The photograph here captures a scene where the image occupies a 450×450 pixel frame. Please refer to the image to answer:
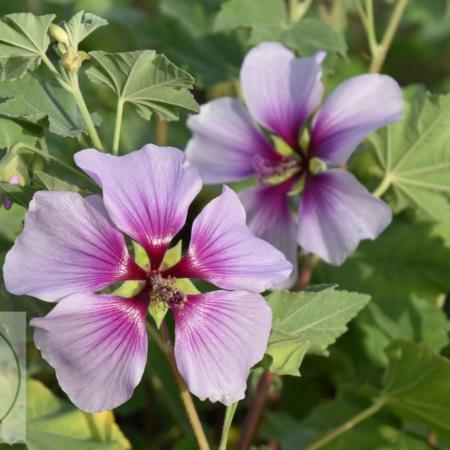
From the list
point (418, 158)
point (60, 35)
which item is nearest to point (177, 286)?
point (60, 35)

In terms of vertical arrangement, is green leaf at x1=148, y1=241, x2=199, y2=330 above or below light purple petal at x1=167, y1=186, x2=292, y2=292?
below

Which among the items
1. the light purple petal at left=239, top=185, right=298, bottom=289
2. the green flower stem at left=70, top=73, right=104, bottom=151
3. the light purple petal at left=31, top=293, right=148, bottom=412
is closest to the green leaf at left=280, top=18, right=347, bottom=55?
the light purple petal at left=239, top=185, right=298, bottom=289

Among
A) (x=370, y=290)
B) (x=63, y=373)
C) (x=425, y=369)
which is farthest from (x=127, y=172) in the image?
(x=370, y=290)

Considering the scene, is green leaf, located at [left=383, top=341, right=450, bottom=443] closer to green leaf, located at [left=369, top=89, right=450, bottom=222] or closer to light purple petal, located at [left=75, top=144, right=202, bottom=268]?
green leaf, located at [left=369, top=89, right=450, bottom=222]

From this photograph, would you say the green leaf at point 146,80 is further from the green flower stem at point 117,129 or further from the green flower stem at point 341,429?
the green flower stem at point 341,429

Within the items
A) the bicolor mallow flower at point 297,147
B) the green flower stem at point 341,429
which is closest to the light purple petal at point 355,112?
the bicolor mallow flower at point 297,147

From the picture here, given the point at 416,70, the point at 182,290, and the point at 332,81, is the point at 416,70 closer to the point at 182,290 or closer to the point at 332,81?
the point at 332,81
